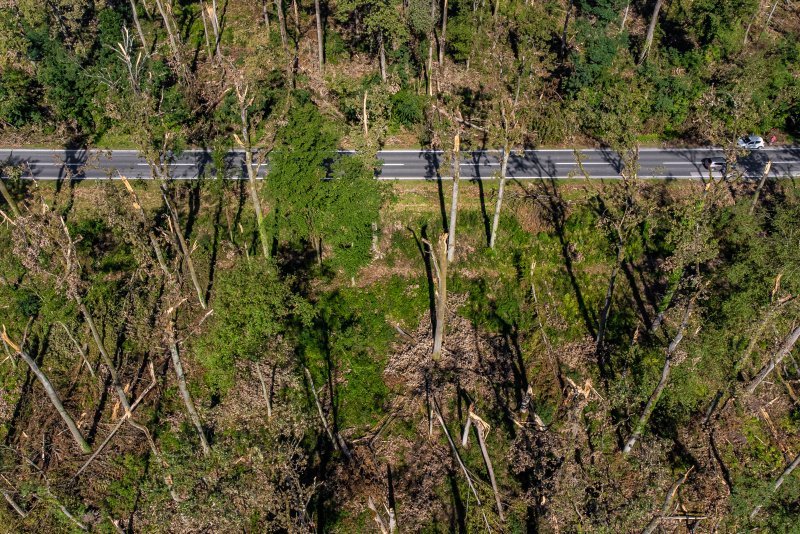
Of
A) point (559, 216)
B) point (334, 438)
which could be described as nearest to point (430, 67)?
point (559, 216)

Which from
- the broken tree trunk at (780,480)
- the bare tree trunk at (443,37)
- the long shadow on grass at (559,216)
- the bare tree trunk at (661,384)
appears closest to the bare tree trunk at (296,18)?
the bare tree trunk at (443,37)

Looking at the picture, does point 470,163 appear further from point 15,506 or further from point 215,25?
point 15,506

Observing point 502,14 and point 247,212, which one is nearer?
point 247,212

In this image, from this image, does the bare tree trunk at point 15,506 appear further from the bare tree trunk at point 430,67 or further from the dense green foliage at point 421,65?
the bare tree trunk at point 430,67

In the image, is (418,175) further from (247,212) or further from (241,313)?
(241,313)

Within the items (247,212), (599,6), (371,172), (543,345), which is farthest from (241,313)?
(599,6)

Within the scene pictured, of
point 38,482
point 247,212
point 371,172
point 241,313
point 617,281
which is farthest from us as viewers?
point 247,212
